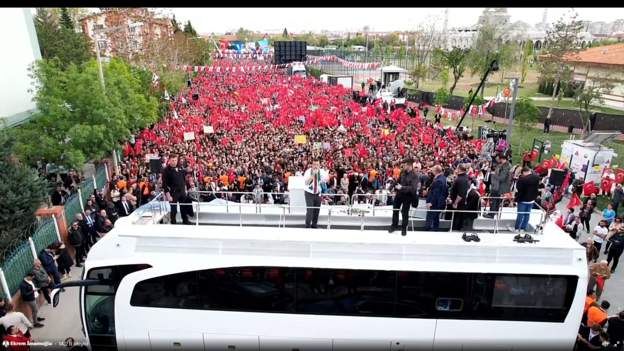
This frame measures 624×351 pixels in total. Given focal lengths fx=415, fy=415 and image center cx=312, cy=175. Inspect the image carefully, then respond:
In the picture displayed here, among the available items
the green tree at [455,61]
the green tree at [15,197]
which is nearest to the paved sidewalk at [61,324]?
the green tree at [15,197]

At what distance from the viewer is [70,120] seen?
17609mm

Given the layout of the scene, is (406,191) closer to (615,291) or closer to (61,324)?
(615,291)

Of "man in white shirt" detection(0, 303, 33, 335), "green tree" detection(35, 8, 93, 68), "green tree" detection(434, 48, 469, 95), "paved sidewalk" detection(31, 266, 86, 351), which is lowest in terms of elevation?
"paved sidewalk" detection(31, 266, 86, 351)

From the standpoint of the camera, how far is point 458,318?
768cm

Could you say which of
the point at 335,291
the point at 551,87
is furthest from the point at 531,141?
the point at 335,291

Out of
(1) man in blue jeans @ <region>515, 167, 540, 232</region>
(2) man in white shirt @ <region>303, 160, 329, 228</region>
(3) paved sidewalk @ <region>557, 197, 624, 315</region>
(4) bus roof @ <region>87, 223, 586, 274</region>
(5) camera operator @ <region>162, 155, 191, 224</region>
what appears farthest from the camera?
(3) paved sidewalk @ <region>557, 197, 624, 315</region>

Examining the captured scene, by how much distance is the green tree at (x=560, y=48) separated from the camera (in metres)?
35.1

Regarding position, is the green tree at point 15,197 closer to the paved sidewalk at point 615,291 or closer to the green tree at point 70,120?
the green tree at point 70,120

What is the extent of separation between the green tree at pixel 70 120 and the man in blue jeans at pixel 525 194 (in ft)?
51.0

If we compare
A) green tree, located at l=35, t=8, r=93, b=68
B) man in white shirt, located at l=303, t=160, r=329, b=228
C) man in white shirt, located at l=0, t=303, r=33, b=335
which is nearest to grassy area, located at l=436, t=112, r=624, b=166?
man in white shirt, located at l=303, t=160, r=329, b=228

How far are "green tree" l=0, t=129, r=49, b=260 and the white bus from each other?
16.4ft

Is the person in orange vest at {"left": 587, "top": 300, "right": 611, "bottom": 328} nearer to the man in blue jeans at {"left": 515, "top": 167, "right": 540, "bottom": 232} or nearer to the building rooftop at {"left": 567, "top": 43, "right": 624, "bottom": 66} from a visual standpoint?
the man in blue jeans at {"left": 515, "top": 167, "right": 540, "bottom": 232}

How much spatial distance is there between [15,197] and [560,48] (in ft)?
131

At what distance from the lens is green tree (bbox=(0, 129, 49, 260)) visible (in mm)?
11547
